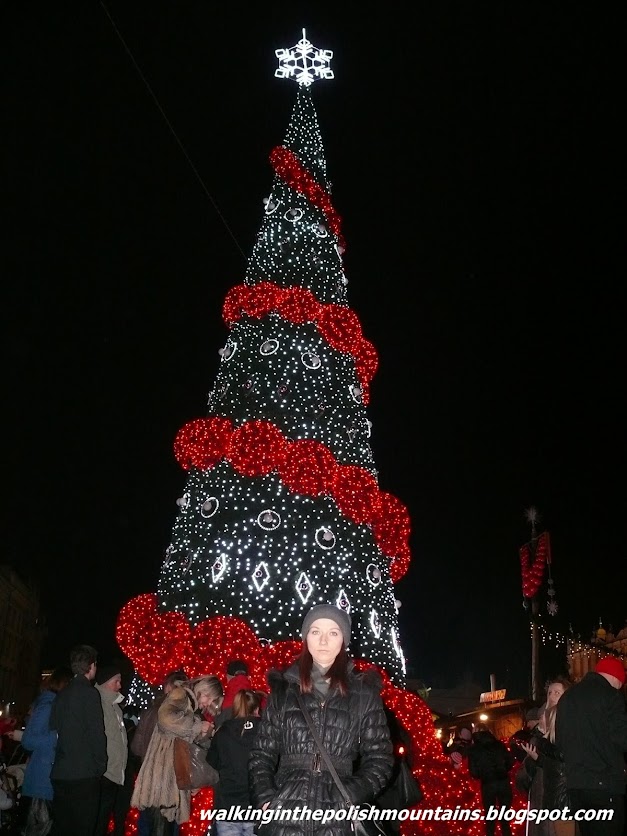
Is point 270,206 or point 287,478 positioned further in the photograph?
point 270,206

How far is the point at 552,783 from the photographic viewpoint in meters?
6.03

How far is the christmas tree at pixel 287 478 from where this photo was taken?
11062 mm

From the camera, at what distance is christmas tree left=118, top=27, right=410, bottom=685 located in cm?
1106

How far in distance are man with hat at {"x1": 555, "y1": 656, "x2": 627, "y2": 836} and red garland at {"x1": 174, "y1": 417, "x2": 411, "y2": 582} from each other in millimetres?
6424

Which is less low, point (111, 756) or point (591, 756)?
point (591, 756)

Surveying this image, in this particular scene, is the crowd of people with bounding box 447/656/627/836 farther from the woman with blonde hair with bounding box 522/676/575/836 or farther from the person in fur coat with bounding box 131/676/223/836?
the person in fur coat with bounding box 131/676/223/836

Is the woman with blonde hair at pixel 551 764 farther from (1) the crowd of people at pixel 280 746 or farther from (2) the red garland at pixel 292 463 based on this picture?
(2) the red garland at pixel 292 463

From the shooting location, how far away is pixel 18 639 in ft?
200

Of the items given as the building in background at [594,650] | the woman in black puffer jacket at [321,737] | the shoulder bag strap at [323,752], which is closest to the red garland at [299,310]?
the woman in black puffer jacket at [321,737]

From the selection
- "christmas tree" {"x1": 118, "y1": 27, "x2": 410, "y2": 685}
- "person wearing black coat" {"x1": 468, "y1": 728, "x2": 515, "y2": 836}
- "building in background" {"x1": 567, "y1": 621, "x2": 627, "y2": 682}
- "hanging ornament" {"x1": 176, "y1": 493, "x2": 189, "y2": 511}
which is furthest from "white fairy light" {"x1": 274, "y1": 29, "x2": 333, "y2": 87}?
"building in background" {"x1": 567, "y1": 621, "x2": 627, "y2": 682}

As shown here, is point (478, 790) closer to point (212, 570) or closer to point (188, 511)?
point (212, 570)

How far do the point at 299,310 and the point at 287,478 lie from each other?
9.02ft

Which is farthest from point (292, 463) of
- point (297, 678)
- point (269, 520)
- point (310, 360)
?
point (297, 678)

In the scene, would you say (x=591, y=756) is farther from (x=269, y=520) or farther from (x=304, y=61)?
(x=304, y=61)
